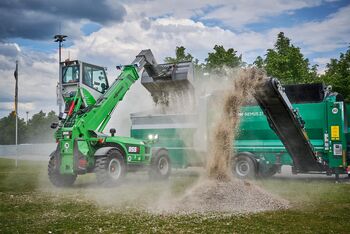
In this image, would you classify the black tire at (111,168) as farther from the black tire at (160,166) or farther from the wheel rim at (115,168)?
the black tire at (160,166)

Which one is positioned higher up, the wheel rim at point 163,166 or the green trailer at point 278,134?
the green trailer at point 278,134

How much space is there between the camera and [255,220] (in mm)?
8227

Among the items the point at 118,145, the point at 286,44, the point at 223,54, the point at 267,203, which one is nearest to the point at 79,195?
the point at 118,145

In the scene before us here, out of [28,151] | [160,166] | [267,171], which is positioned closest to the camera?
[267,171]

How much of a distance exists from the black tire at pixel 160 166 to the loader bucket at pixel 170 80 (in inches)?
99.9

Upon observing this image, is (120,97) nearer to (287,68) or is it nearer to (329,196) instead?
(329,196)

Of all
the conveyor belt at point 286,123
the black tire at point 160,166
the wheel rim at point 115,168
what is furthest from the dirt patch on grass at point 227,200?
the black tire at point 160,166

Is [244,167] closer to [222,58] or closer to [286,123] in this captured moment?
[286,123]

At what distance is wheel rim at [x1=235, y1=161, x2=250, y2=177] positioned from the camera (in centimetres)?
1650

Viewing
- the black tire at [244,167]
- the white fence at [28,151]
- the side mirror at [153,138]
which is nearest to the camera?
the black tire at [244,167]

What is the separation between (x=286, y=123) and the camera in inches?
506

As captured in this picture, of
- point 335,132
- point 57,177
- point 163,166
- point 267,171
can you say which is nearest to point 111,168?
point 57,177

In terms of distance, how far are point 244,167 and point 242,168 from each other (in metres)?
0.09

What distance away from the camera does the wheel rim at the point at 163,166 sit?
58.0 feet
